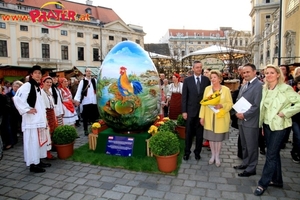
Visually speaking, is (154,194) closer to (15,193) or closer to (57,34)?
(15,193)

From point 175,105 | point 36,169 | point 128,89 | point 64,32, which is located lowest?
point 36,169

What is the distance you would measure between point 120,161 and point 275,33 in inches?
1439

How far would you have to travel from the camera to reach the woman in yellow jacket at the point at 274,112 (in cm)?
335

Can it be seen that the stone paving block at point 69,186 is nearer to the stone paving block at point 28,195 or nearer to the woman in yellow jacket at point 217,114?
the stone paving block at point 28,195

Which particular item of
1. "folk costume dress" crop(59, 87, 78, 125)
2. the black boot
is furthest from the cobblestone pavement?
"folk costume dress" crop(59, 87, 78, 125)

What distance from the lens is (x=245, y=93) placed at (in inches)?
161

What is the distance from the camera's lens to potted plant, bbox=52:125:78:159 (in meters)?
5.11

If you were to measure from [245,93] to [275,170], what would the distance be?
4.55 ft

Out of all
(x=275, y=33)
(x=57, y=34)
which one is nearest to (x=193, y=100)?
(x=275, y=33)

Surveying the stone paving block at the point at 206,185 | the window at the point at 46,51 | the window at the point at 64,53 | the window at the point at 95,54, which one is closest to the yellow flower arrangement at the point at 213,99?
the stone paving block at the point at 206,185

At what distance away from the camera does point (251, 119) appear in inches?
158

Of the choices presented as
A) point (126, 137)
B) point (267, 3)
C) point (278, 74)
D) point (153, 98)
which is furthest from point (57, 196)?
point (267, 3)

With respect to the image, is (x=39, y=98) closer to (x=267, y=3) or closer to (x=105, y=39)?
(x=105, y=39)

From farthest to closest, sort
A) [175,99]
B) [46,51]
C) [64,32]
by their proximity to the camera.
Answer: [64,32]
[46,51]
[175,99]
